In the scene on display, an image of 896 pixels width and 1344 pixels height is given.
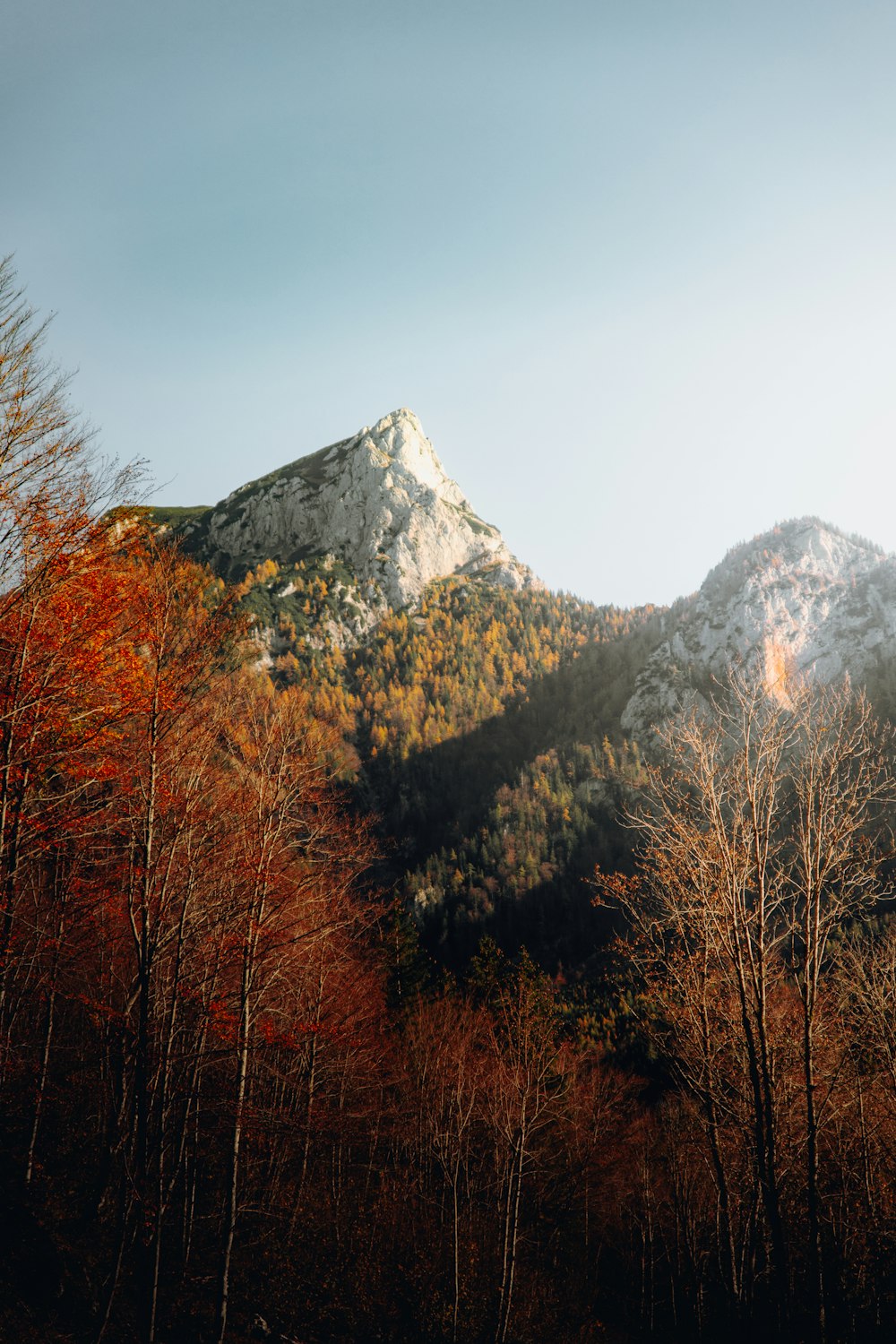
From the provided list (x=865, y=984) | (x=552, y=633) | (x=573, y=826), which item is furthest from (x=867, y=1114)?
(x=552, y=633)

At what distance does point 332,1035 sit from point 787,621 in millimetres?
160991

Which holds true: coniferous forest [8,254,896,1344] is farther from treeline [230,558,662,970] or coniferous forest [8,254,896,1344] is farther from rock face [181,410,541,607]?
rock face [181,410,541,607]

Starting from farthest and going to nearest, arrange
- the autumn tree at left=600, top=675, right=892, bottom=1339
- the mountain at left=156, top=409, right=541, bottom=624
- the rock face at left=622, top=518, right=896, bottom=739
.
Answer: the mountain at left=156, top=409, right=541, bottom=624
the rock face at left=622, top=518, right=896, bottom=739
the autumn tree at left=600, top=675, right=892, bottom=1339

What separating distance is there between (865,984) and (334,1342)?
16881mm

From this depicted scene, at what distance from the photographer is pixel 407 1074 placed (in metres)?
32.4

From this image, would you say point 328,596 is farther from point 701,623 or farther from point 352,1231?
Result: point 352,1231

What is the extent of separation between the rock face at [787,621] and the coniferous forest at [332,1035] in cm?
11928

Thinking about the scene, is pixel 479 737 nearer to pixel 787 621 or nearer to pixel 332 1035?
pixel 787 621

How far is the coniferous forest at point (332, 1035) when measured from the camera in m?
9.30

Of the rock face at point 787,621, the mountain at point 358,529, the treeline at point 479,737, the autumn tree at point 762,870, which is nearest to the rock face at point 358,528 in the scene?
the mountain at point 358,529

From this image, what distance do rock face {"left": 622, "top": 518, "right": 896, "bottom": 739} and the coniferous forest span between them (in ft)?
391

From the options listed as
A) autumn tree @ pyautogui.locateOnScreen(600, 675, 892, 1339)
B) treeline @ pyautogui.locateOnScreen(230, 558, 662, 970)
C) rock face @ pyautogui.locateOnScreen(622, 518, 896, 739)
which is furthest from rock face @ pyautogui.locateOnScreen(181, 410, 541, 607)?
autumn tree @ pyautogui.locateOnScreen(600, 675, 892, 1339)

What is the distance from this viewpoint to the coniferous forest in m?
9.30

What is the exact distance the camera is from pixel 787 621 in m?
155
